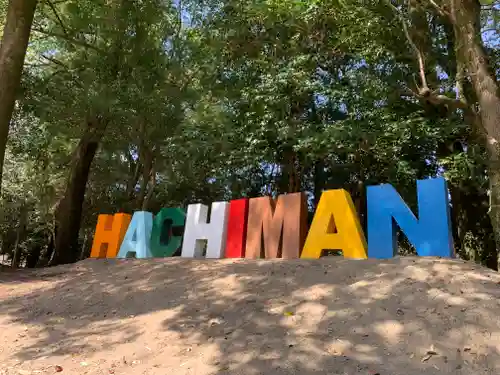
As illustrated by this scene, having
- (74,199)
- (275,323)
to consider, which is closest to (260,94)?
(74,199)

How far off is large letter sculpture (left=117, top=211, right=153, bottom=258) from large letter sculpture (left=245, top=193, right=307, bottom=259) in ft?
9.01

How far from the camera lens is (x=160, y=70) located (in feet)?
40.0

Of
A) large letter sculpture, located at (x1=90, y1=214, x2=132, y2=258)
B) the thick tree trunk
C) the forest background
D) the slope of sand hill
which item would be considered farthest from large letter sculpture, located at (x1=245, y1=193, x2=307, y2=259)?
the thick tree trunk

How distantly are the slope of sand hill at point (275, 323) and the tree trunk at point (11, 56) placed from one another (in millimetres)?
3660

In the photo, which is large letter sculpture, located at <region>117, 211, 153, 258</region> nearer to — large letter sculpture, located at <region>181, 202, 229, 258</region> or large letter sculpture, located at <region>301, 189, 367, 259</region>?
large letter sculpture, located at <region>181, 202, 229, 258</region>

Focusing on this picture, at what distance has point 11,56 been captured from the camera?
8266 mm

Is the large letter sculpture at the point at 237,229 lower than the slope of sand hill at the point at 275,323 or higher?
higher

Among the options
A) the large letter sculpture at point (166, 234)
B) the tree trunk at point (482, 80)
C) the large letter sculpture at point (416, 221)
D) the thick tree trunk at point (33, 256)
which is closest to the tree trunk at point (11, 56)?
the large letter sculpture at point (166, 234)

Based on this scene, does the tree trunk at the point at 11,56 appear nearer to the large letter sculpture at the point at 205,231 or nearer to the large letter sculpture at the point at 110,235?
the large letter sculpture at the point at 110,235

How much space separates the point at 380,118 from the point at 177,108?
6539mm

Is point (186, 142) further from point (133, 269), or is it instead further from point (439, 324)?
point (439, 324)

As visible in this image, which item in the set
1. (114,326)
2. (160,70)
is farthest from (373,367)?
(160,70)

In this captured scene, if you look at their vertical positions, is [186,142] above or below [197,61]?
below

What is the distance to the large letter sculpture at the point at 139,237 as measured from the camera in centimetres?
→ 920
